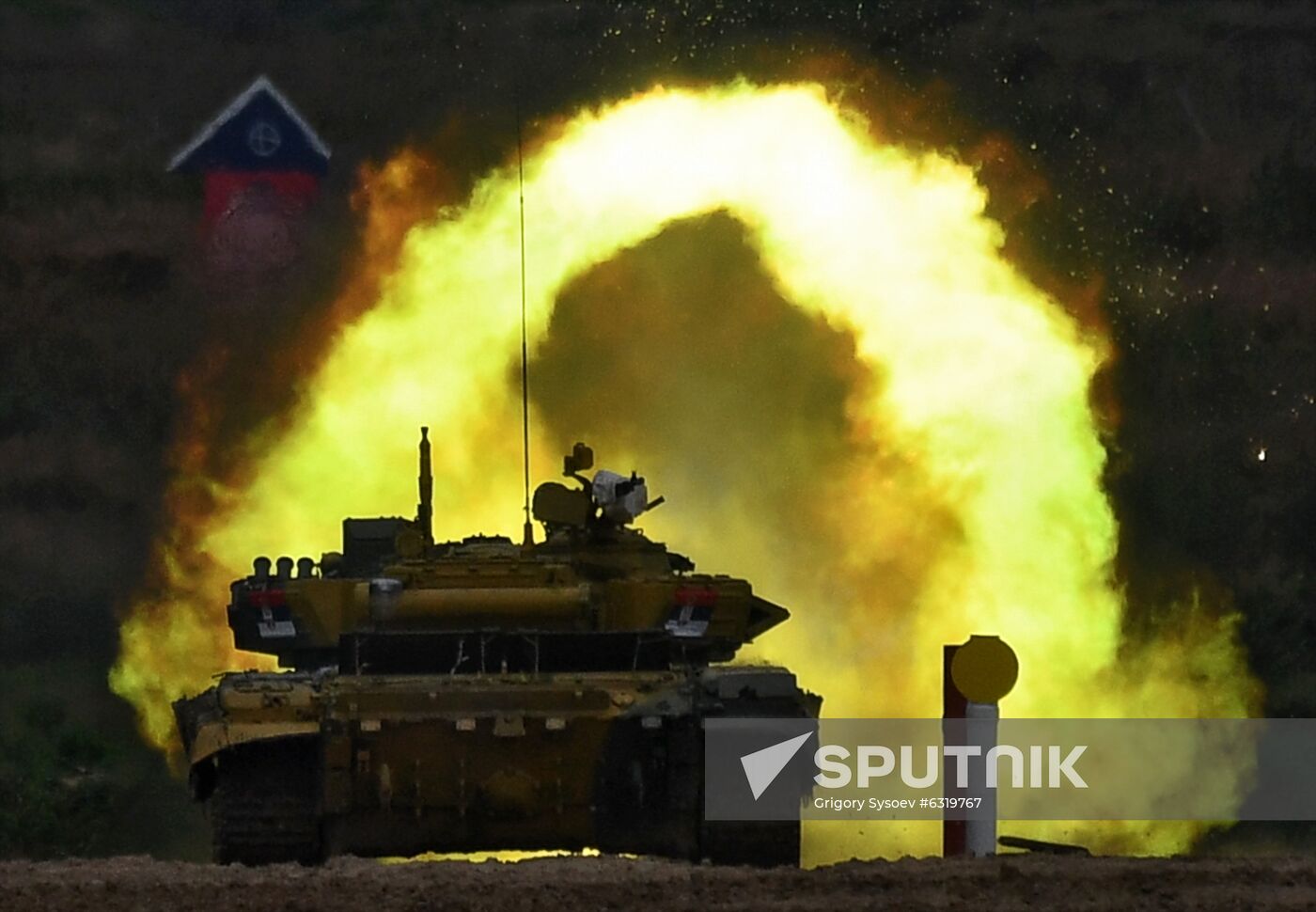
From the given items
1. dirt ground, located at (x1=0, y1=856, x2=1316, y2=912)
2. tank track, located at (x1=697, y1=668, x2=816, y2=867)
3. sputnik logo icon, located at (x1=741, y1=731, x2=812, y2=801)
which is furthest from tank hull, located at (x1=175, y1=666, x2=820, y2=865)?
dirt ground, located at (x1=0, y1=856, x2=1316, y2=912)

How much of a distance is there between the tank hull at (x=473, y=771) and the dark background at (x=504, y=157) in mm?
14166

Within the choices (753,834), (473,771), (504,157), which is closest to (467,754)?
(473,771)

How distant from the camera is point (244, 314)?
36.5 metres

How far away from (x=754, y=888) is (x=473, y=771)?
518 cm

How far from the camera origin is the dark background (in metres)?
34.0

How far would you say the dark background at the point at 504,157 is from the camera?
34.0 m

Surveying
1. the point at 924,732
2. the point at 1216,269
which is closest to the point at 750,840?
the point at 924,732

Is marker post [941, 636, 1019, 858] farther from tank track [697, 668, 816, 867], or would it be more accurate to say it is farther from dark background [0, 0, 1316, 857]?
dark background [0, 0, 1316, 857]

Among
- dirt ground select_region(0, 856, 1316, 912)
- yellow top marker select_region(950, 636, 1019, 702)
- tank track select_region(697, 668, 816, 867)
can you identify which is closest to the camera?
dirt ground select_region(0, 856, 1316, 912)

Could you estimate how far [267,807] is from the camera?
18.0 meters

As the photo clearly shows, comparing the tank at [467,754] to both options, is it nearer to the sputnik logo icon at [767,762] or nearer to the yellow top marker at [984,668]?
the sputnik logo icon at [767,762]

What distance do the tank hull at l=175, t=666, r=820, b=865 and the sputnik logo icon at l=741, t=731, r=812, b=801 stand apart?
0.20m

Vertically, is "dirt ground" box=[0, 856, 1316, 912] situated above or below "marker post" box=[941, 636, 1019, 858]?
below

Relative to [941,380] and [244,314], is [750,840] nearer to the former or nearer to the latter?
[941,380]
